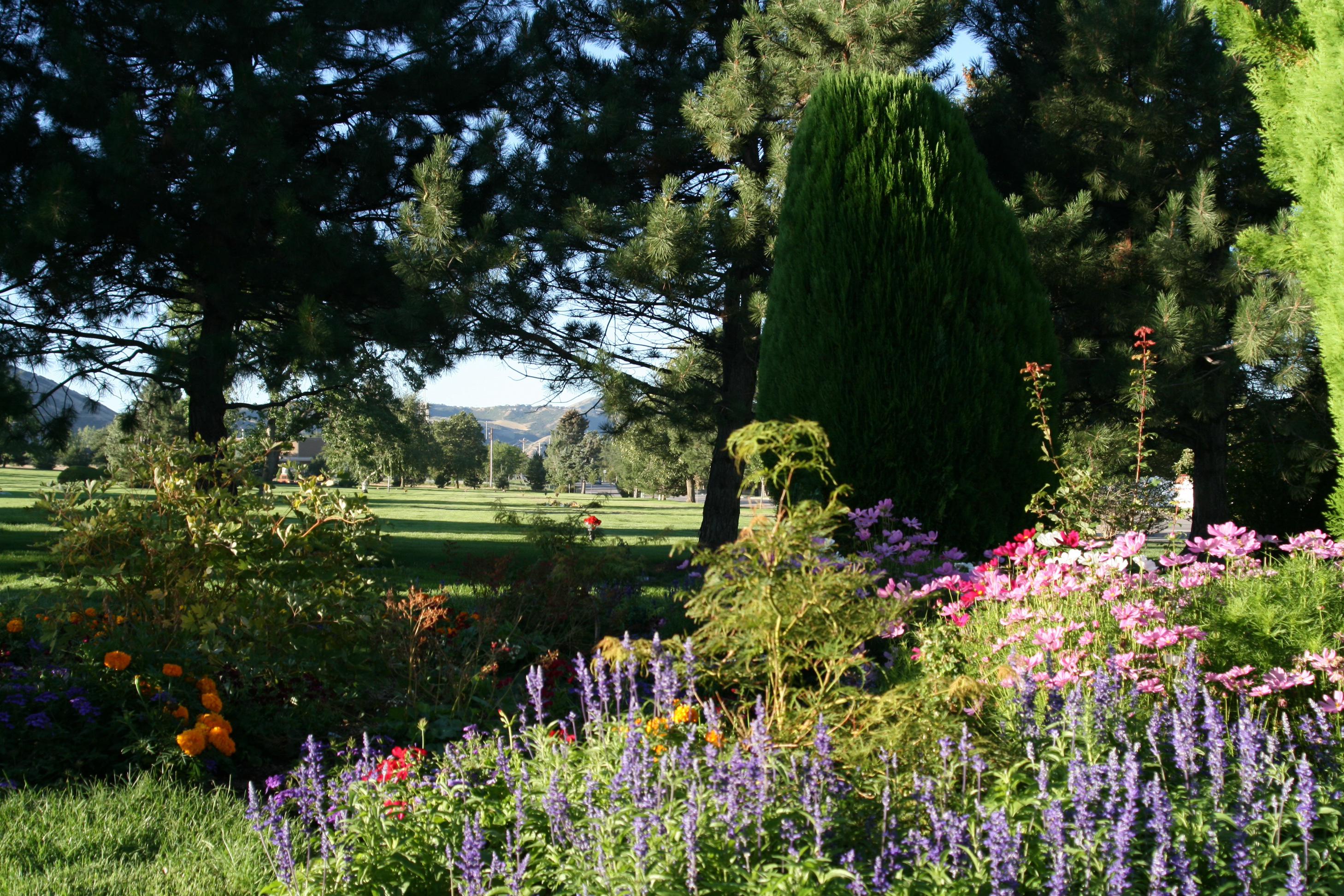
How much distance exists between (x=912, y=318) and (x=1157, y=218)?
445cm

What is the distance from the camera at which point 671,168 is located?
9.30 m

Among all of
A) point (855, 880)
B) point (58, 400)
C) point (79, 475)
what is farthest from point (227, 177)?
point (855, 880)

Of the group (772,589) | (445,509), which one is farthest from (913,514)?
(445,509)

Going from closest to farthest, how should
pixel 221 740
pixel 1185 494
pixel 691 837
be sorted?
pixel 691 837 → pixel 221 740 → pixel 1185 494

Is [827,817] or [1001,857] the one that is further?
[827,817]

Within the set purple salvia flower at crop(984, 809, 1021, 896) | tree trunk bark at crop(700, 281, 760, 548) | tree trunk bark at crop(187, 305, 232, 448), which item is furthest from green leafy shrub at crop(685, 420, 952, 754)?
tree trunk bark at crop(187, 305, 232, 448)

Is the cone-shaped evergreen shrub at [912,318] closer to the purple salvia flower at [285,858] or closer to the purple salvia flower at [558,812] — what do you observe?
the purple salvia flower at [558,812]

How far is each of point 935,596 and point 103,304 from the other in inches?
325

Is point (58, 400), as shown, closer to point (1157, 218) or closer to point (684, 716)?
point (684, 716)

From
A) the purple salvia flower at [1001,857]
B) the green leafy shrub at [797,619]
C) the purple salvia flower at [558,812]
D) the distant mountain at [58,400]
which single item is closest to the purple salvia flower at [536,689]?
the purple salvia flower at [558,812]

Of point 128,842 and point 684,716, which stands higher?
point 684,716

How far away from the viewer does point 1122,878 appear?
66.1 inches

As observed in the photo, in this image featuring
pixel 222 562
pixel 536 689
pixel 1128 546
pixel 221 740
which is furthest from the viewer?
pixel 222 562

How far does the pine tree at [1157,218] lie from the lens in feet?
25.4
